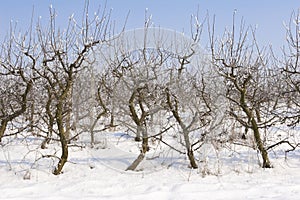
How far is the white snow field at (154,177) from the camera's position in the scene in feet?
11.8

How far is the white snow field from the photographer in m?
3.60

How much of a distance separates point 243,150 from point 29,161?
383 cm

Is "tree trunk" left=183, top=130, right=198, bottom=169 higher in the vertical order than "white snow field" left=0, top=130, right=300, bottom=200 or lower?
higher

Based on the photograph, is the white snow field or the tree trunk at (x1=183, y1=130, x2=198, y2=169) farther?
the tree trunk at (x1=183, y1=130, x2=198, y2=169)

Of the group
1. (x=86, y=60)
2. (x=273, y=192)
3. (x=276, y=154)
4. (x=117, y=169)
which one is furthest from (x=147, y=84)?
(x=276, y=154)

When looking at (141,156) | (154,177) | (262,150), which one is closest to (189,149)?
(154,177)

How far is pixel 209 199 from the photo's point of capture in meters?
3.40

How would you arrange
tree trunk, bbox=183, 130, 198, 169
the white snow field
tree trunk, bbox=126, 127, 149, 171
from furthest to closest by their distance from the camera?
tree trunk, bbox=126, 127, 149, 171, tree trunk, bbox=183, 130, 198, 169, the white snow field

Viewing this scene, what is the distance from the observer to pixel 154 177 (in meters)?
4.41

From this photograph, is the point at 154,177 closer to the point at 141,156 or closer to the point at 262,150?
the point at 141,156

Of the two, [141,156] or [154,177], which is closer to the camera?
[154,177]

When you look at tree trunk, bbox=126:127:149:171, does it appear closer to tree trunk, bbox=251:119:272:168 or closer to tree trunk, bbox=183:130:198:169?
tree trunk, bbox=183:130:198:169

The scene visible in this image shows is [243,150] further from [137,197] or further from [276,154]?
[137,197]

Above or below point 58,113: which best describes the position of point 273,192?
below
